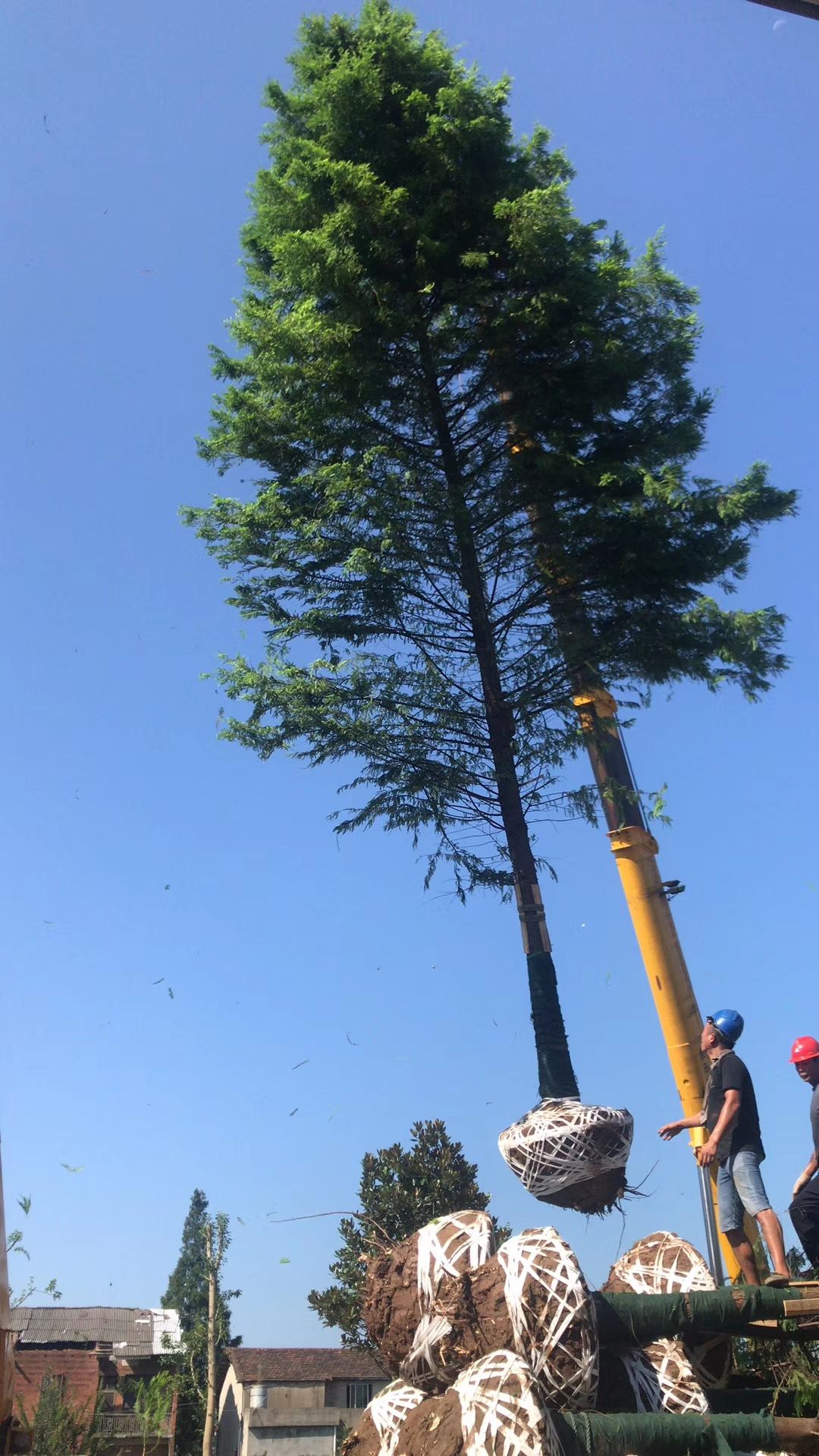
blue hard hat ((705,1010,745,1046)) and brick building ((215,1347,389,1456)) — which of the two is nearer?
blue hard hat ((705,1010,745,1046))

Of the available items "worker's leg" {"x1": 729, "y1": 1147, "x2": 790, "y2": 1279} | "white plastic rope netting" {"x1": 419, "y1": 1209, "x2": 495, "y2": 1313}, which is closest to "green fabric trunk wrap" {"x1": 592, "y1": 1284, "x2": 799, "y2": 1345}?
"white plastic rope netting" {"x1": 419, "y1": 1209, "x2": 495, "y2": 1313}

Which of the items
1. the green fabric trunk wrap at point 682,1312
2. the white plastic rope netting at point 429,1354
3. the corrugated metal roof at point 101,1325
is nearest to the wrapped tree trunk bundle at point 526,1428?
the white plastic rope netting at point 429,1354

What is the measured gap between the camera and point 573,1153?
19.4 feet

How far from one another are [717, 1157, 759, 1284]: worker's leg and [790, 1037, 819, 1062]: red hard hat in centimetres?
74

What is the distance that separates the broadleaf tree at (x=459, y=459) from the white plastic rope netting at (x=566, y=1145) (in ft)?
8.21

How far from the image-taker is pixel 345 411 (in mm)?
8812

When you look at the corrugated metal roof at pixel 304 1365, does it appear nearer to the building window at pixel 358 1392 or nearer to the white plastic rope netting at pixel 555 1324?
the building window at pixel 358 1392

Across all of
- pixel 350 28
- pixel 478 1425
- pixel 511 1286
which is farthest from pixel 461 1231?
pixel 350 28

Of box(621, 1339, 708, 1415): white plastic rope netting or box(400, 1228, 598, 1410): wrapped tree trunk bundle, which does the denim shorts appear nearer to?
box(621, 1339, 708, 1415): white plastic rope netting

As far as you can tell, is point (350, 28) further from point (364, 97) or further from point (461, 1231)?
point (461, 1231)

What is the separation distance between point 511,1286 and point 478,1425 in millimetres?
548

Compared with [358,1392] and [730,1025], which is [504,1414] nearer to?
[730,1025]

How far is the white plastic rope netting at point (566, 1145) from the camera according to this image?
5918 mm

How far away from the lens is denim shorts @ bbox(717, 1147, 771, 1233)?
222 inches
